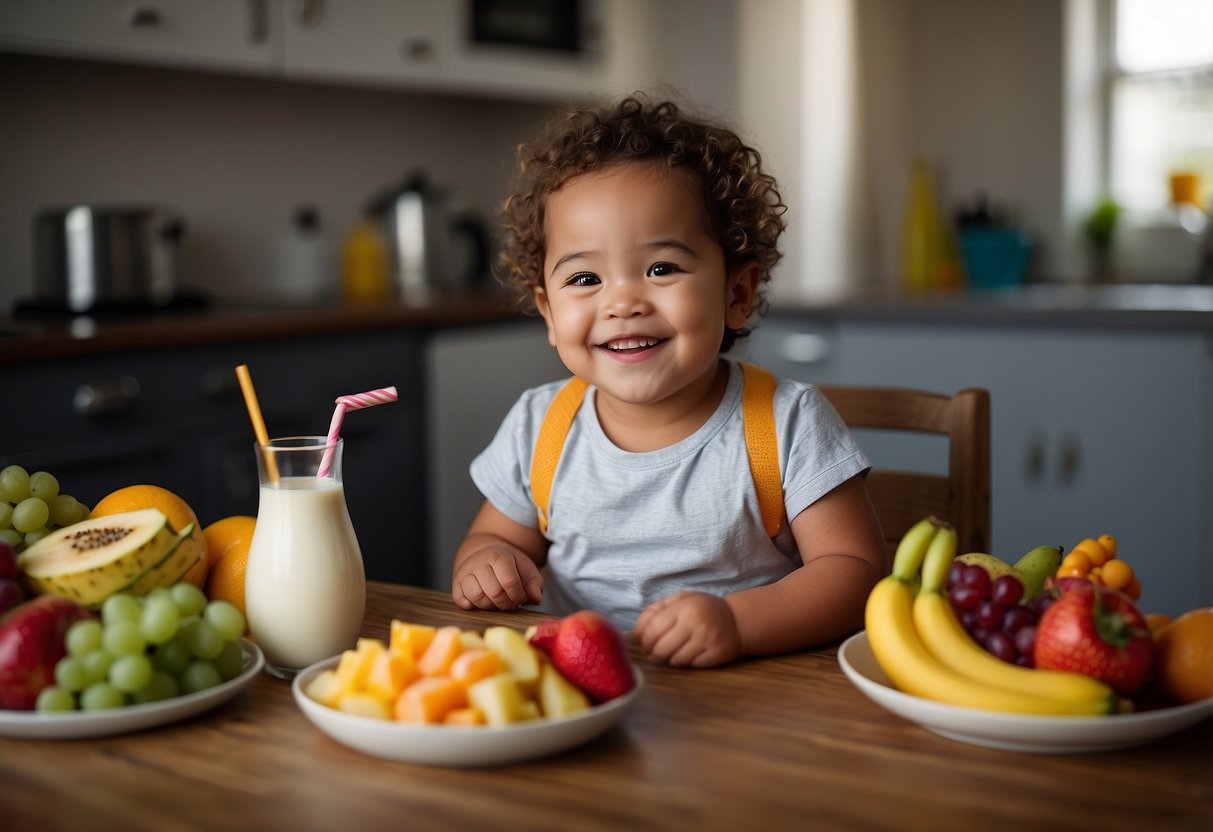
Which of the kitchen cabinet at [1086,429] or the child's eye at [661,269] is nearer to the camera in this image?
the child's eye at [661,269]

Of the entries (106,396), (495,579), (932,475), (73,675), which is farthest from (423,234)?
(73,675)

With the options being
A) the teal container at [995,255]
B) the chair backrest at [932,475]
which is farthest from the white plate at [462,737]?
the teal container at [995,255]

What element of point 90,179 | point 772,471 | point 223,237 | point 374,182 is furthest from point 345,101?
point 772,471

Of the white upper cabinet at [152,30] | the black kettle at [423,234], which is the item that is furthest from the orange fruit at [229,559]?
the black kettle at [423,234]

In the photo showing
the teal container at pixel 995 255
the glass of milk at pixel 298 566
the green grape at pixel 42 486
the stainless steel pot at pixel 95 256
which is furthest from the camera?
the teal container at pixel 995 255

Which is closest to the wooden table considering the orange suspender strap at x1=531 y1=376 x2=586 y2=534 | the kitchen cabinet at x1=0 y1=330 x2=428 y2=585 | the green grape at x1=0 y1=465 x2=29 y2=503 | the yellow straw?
the yellow straw

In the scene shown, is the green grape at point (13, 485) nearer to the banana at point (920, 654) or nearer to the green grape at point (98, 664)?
the green grape at point (98, 664)

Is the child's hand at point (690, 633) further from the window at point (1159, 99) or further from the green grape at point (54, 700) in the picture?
the window at point (1159, 99)

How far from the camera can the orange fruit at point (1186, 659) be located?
806mm

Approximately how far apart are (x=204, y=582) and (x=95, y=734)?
28 cm

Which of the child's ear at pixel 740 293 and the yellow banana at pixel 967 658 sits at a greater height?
the child's ear at pixel 740 293

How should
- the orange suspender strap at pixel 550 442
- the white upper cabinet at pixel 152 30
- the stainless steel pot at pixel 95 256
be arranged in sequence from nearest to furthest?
the orange suspender strap at pixel 550 442
the white upper cabinet at pixel 152 30
the stainless steel pot at pixel 95 256

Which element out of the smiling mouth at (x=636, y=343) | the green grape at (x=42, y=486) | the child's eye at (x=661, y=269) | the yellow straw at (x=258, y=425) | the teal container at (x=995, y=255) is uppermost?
the teal container at (x=995, y=255)

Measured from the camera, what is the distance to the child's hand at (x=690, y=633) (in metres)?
0.95
